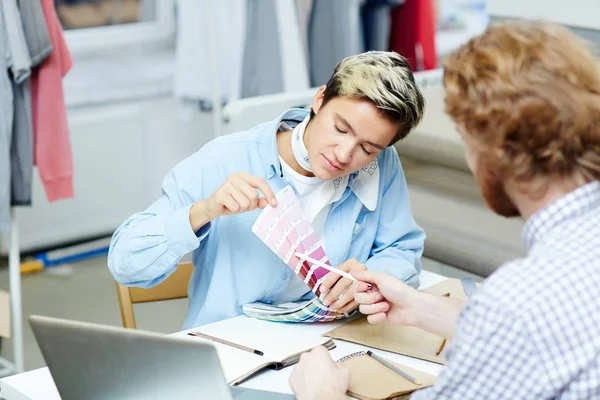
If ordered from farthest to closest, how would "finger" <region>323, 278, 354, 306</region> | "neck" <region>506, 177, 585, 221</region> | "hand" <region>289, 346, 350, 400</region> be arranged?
"finger" <region>323, 278, 354, 306</region> < "hand" <region>289, 346, 350, 400</region> < "neck" <region>506, 177, 585, 221</region>

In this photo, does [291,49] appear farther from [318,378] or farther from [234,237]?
[318,378]

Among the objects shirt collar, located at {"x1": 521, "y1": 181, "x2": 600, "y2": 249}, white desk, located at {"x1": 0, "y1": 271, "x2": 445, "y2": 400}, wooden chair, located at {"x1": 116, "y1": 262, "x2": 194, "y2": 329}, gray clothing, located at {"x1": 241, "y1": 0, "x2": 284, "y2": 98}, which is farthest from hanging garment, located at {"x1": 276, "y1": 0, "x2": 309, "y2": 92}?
shirt collar, located at {"x1": 521, "y1": 181, "x2": 600, "y2": 249}

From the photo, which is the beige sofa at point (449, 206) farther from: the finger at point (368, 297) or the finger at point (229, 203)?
the finger at point (229, 203)

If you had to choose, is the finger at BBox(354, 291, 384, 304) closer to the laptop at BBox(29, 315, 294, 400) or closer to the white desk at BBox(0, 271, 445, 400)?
the white desk at BBox(0, 271, 445, 400)

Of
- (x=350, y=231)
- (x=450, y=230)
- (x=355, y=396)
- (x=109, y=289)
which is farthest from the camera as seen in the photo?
(x=109, y=289)

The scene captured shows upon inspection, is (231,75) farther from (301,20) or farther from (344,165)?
(344,165)

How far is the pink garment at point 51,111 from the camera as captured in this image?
9.30 ft

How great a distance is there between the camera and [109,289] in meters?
3.98

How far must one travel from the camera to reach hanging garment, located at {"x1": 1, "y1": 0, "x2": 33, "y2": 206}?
266 centimetres

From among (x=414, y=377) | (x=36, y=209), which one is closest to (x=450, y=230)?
(x=414, y=377)

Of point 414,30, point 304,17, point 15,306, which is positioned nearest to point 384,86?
point 15,306

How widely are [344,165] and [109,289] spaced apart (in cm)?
251

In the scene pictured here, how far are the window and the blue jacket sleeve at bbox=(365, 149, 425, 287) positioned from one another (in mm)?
2719

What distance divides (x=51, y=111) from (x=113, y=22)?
1761mm
